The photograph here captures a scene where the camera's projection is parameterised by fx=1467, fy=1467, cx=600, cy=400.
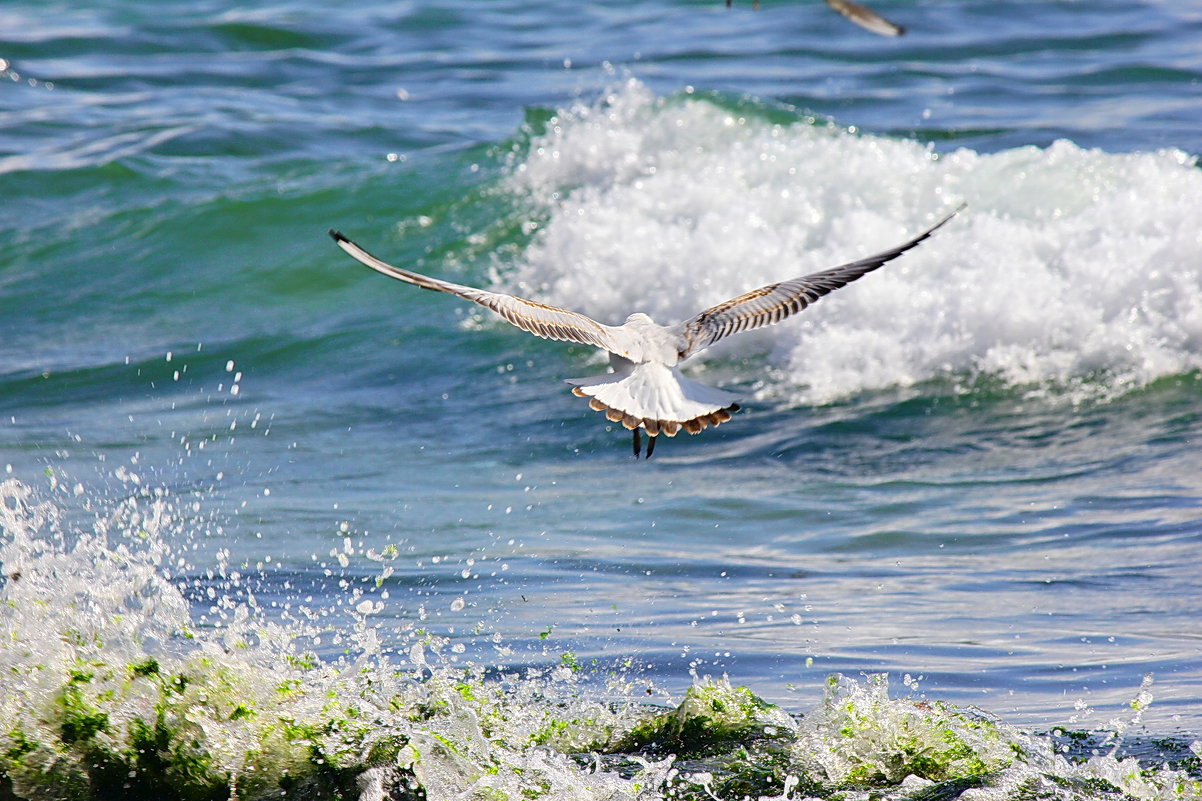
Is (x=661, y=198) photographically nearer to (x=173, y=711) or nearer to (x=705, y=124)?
(x=705, y=124)

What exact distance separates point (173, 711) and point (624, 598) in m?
2.23

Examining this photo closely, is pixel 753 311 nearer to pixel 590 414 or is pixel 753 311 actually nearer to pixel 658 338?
pixel 658 338

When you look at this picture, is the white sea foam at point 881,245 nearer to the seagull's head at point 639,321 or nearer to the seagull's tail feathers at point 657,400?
the seagull's head at point 639,321

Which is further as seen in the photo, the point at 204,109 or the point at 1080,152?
the point at 204,109

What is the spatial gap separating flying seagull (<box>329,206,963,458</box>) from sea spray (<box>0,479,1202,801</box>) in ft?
2.72

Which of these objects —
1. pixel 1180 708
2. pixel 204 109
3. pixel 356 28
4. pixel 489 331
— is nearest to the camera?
pixel 1180 708

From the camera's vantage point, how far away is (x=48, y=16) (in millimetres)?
18078

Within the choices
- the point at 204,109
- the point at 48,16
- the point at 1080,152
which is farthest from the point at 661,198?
the point at 48,16

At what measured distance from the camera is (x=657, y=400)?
4.54 metres

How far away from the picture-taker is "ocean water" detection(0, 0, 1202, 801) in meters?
4.04

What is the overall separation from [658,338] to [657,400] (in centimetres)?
40

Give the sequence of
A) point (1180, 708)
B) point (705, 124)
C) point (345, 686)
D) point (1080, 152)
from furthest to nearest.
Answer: point (705, 124)
point (1080, 152)
point (1180, 708)
point (345, 686)

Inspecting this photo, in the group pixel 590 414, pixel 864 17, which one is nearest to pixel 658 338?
pixel 864 17

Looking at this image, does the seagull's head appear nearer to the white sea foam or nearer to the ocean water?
the ocean water
